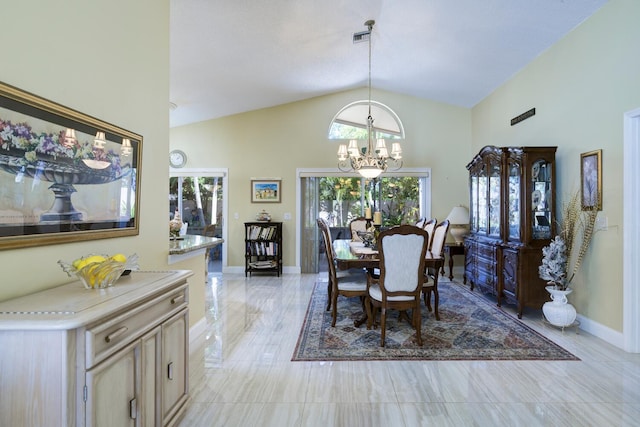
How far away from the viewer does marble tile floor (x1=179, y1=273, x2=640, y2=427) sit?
6.26ft

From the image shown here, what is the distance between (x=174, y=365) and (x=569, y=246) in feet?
12.2

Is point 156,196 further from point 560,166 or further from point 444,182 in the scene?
point 444,182

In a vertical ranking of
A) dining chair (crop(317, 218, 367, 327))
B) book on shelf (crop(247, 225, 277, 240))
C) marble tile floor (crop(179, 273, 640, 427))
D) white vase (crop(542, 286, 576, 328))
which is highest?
book on shelf (crop(247, 225, 277, 240))

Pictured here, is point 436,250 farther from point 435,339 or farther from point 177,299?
point 177,299

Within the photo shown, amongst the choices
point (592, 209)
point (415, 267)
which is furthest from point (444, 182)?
point (415, 267)

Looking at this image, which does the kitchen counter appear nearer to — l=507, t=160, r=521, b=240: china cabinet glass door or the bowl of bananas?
the bowl of bananas

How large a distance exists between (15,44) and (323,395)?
2.41 metres

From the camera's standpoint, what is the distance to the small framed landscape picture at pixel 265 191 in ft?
20.7

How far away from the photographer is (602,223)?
310cm

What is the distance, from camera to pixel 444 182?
6.22 metres

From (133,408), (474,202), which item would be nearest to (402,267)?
(133,408)

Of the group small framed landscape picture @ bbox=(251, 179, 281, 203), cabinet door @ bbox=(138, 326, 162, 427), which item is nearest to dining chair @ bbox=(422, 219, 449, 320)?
cabinet door @ bbox=(138, 326, 162, 427)

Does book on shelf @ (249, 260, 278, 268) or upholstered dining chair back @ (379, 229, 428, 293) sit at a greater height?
upholstered dining chair back @ (379, 229, 428, 293)

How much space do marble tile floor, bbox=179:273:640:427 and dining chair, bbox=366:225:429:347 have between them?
505 mm
